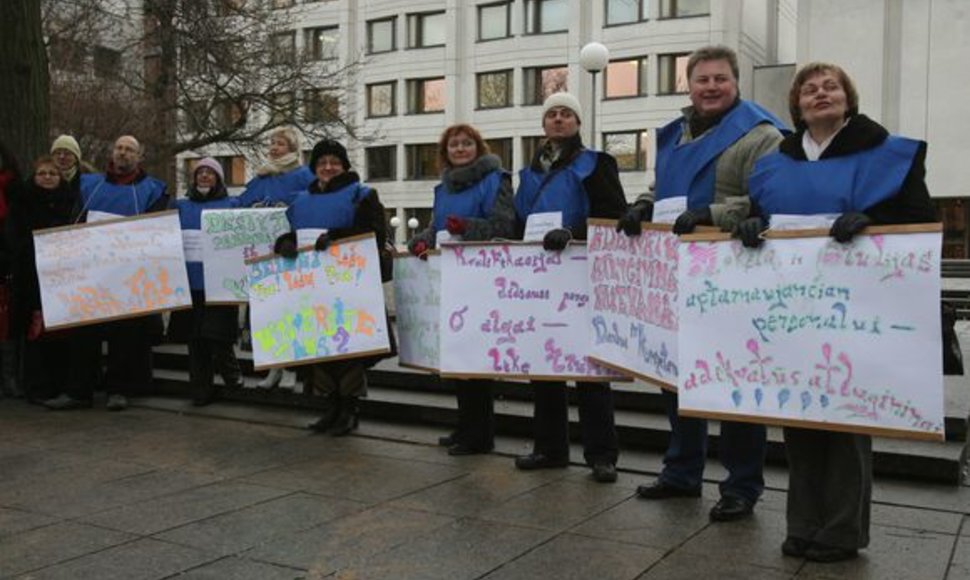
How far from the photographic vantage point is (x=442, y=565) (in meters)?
4.05

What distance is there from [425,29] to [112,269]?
4545cm

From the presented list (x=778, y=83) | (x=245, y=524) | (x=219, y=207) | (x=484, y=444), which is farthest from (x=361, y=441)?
(x=778, y=83)

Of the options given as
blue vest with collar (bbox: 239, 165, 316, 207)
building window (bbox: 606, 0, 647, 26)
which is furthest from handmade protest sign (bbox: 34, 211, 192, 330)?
building window (bbox: 606, 0, 647, 26)

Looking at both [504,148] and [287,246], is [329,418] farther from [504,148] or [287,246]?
[504,148]

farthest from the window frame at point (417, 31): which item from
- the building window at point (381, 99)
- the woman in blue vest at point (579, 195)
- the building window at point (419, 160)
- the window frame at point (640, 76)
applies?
the woman in blue vest at point (579, 195)

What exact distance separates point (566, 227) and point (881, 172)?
205 centimetres

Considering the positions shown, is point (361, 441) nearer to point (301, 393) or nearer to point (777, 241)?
point (301, 393)

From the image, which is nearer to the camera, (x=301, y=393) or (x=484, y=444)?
(x=484, y=444)

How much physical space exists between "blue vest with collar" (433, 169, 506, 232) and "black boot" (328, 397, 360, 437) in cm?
163

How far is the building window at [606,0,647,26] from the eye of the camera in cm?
4475

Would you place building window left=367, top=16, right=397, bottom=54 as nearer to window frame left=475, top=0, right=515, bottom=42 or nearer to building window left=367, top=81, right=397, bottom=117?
building window left=367, top=81, right=397, bottom=117

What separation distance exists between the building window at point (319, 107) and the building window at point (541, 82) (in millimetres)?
26791

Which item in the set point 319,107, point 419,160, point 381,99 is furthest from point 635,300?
point 381,99

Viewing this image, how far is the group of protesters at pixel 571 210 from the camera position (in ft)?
13.0
